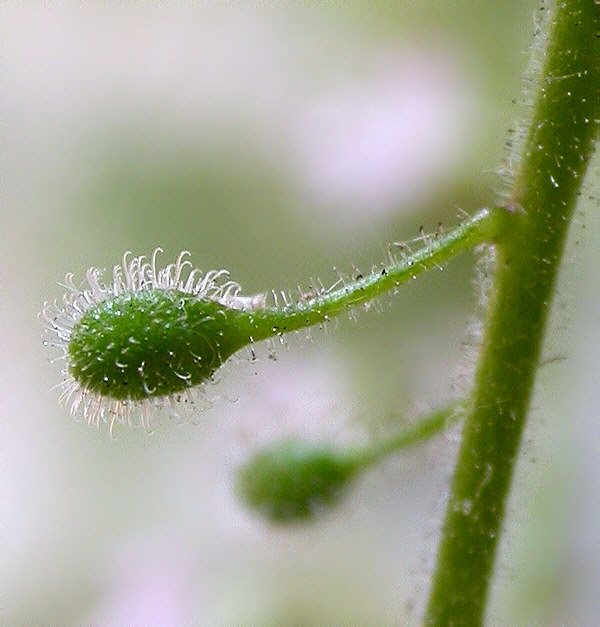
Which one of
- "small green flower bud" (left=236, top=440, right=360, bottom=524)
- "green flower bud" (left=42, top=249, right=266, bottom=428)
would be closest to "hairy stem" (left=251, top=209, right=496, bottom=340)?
"green flower bud" (left=42, top=249, right=266, bottom=428)

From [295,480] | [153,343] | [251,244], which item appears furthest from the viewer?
[251,244]

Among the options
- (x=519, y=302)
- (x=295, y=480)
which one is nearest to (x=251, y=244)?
(x=295, y=480)

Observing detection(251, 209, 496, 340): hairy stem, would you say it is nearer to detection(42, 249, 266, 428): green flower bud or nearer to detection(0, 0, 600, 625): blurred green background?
detection(42, 249, 266, 428): green flower bud

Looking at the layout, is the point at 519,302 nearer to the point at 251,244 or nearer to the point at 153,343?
the point at 153,343

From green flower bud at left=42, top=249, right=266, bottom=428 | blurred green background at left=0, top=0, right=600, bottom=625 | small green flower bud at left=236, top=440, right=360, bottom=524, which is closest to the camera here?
green flower bud at left=42, top=249, right=266, bottom=428

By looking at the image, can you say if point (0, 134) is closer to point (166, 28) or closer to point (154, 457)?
point (166, 28)

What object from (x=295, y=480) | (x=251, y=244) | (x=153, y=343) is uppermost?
(x=251, y=244)
